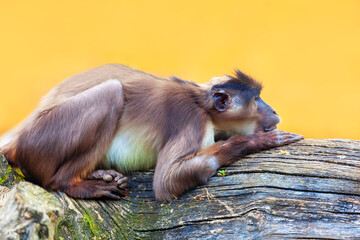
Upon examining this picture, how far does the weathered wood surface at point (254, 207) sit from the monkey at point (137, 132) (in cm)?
13

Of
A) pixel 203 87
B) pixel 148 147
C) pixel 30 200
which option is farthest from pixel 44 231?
pixel 203 87

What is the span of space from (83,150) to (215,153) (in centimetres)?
113

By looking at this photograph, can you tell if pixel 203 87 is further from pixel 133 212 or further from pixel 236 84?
pixel 133 212

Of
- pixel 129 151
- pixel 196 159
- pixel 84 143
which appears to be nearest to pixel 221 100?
pixel 196 159

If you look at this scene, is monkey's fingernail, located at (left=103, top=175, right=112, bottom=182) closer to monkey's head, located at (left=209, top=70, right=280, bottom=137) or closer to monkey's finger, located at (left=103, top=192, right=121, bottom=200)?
monkey's finger, located at (left=103, top=192, right=121, bottom=200)

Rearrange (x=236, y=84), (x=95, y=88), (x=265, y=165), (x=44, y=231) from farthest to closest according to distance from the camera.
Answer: (x=236, y=84) → (x=95, y=88) → (x=265, y=165) → (x=44, y=231)

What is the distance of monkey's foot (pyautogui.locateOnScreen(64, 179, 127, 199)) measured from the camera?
3.56 meters

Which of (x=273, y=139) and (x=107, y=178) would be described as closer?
(x=107, y=178)

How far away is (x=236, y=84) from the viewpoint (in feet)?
A: 13.3

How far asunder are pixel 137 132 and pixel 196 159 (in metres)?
0.64

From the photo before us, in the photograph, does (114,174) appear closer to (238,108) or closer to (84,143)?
(84,143)

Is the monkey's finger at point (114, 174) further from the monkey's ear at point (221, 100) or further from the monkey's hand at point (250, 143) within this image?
the monkey's ear at point (221, 100)

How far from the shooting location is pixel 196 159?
11.7 ft

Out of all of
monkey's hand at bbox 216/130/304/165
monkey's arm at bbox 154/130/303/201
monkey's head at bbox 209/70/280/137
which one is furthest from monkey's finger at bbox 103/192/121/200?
monkey's head at bbox 209/70/280/137
